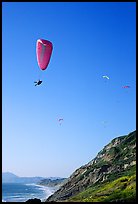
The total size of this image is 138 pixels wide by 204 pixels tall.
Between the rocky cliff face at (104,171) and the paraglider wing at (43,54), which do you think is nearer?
the paraglider wing at (43,54)

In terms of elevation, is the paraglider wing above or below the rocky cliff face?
below

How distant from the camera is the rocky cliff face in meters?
99.6

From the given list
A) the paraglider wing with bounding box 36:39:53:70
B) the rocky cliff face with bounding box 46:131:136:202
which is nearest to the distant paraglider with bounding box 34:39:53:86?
the paraglider wing with bounding box 36:39:53:70

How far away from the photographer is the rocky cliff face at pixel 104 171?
99.6 meters

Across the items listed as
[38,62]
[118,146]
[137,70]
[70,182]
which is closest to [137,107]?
[137,70]

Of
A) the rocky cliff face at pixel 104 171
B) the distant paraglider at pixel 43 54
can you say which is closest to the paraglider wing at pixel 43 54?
the distant paraglider at pixel 43 54

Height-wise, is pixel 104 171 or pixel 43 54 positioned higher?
pixel 104 171

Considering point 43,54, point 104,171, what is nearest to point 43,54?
point 43,54

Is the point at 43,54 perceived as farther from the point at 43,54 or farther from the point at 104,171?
the point at 104,171

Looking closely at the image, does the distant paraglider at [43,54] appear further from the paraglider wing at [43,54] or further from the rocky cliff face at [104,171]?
the rocky cliff face at [104,171]

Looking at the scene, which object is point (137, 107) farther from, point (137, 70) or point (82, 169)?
point (82, 169)

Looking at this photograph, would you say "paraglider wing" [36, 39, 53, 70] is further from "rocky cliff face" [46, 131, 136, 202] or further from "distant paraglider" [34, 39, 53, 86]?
"rocky cliff face" [46, 131, 136, 202]

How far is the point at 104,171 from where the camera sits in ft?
348

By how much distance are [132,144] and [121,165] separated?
18.2 m
